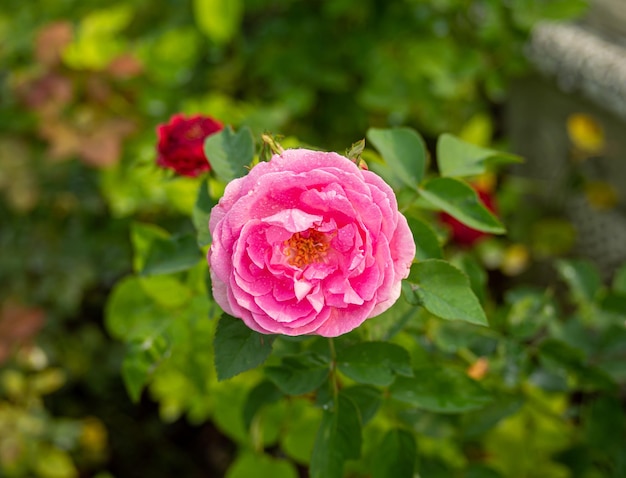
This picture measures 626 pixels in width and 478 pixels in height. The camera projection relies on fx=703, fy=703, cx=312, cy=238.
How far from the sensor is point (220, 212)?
63 centimetres

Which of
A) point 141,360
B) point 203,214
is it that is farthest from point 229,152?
point 141,360

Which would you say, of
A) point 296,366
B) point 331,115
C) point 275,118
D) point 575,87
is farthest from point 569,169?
point 296,366

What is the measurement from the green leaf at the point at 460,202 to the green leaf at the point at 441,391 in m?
0.19

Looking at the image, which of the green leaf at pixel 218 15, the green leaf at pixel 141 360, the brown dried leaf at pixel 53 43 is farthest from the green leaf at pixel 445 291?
the brown dried leaf at pixel 53 43

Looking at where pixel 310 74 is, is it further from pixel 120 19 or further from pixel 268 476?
pixel 268 476

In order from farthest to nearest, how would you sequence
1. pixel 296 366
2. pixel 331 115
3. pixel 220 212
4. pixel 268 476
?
1. pixel 331 115
2. pixel 268 476
3. pixel 296 366
4. pixel 220 212

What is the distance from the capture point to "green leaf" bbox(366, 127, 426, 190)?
2.85 ft

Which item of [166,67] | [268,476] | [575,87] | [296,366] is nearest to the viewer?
[296,366]

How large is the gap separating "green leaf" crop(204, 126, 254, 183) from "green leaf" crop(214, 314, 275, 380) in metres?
0.16

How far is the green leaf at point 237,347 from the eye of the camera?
0.67 meters

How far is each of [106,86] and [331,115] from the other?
60cm

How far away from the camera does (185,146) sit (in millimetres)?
850

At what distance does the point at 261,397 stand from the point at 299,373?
0.18 metres

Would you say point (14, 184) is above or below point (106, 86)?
below
